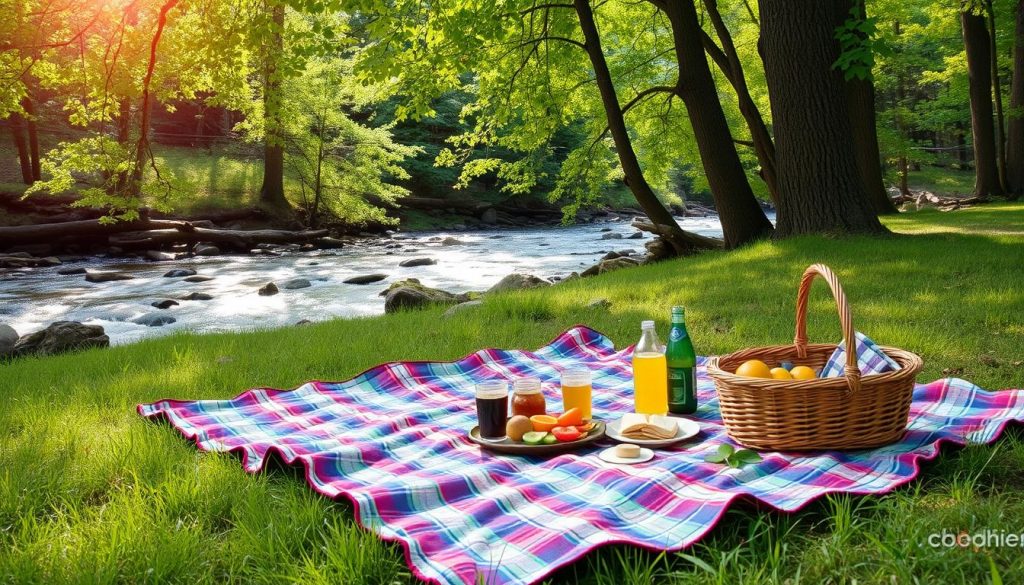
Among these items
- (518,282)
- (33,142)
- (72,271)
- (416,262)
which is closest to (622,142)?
(518,282)

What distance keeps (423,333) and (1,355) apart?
14.9ft

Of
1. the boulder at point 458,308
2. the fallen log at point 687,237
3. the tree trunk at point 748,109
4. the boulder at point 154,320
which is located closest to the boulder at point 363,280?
the boulder at point 154,320

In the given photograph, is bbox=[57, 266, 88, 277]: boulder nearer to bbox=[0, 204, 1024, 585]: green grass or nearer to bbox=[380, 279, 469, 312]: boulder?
bbox=[380, 279, 469, 312]: boulder

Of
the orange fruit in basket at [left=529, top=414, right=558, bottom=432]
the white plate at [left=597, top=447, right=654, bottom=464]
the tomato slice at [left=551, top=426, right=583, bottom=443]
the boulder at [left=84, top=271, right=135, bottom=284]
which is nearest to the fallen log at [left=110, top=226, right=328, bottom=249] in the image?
the boulder at [left=84, top=271, right=135, bottom=284]

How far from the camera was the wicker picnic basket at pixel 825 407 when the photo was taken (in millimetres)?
2441

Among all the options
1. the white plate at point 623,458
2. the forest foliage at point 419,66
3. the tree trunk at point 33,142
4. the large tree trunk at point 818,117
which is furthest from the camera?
the tree trunk at point 33,142

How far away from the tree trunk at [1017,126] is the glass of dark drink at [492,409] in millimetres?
19428

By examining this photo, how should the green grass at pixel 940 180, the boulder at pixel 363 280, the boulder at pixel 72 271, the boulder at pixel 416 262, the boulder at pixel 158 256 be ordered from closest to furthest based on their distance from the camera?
1. the boulder at pixel 363 280
2. the boulder at pixel 72 271
3. the boulder at pixel 416 262
4. the boulder at pixel 158 256
5. the green grass at pixel 940 180

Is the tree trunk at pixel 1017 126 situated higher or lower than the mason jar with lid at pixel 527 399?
higher

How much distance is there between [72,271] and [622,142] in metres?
12.1

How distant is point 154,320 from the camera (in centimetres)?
1010

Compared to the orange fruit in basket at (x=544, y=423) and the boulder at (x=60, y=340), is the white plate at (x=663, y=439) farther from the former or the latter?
the boulder at (x=60, y=340)

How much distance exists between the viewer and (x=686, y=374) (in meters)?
3.11

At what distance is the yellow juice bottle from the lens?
2.98 metres
